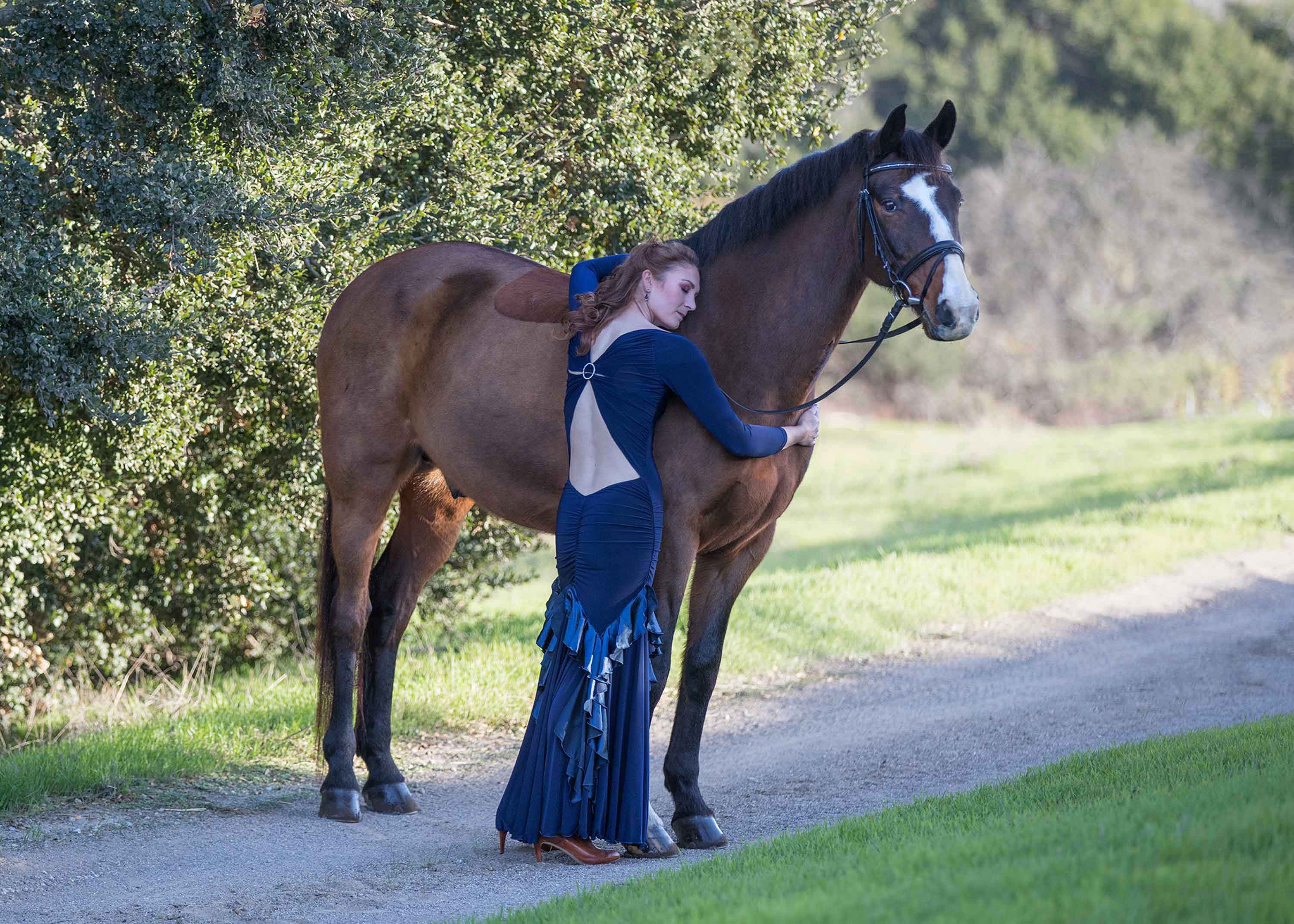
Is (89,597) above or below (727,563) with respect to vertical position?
below

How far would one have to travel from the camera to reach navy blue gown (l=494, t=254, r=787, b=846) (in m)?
4.11

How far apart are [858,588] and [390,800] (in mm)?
4912

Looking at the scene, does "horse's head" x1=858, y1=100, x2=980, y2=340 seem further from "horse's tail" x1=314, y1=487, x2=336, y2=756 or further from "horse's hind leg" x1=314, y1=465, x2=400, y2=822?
"horse's tail" x1=314, y1=487, x2=336, y2=756

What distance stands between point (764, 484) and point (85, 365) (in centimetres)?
320

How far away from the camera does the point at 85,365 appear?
547cm

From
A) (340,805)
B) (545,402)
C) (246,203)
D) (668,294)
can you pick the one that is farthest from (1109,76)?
(340,805)

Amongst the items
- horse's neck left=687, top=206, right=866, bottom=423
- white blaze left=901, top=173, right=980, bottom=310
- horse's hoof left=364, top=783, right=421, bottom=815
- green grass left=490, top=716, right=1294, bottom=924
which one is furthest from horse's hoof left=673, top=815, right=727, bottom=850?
white blaze left=901, top=173, right=980, bottom=310

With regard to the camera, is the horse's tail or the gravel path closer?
the gravel path

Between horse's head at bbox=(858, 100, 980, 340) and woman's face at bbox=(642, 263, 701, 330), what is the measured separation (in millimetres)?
650

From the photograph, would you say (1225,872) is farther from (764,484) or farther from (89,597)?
(89,597)

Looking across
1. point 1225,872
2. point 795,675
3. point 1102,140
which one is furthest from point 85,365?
point 1102,140

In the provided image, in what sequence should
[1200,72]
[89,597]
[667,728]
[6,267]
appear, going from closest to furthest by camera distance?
[6,267]
[667,728]
[89,597]
[1200,72]

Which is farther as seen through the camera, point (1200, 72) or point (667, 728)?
point (1200, 72)

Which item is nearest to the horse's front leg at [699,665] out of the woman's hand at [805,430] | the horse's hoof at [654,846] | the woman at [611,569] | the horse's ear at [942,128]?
the horse's hoof at [654,846]
